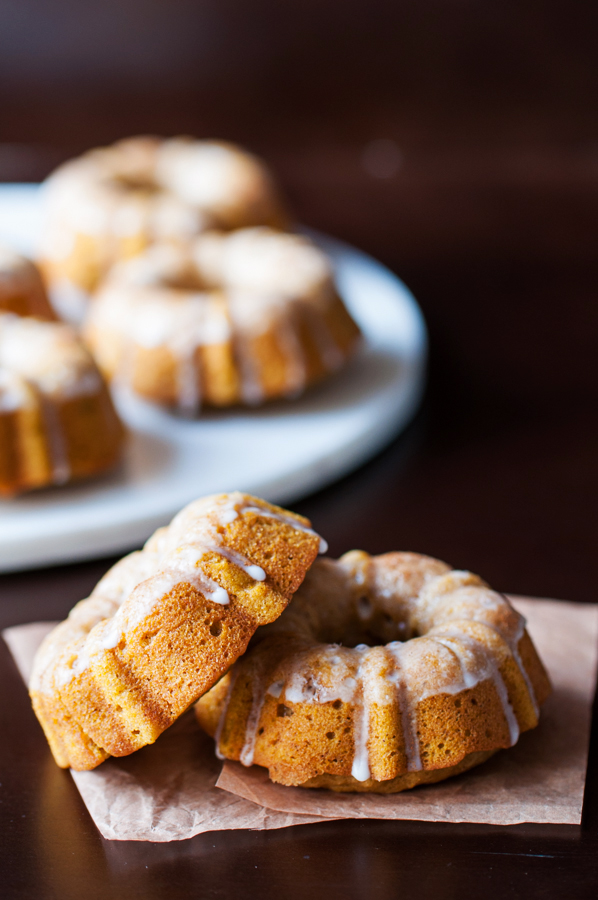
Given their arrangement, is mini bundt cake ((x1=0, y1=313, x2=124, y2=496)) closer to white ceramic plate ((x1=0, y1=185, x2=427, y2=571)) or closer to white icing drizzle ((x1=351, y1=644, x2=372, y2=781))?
white ceramic plate ((x1=0, y1=185, x2=427, y2=571))

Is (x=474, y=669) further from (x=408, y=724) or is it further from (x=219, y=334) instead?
(x=219, y=334)

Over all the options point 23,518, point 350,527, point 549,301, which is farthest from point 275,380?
point 549,301

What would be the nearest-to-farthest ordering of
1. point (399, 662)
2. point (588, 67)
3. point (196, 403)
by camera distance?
point (399, 662) → point (196, 403) → point (588, 67)

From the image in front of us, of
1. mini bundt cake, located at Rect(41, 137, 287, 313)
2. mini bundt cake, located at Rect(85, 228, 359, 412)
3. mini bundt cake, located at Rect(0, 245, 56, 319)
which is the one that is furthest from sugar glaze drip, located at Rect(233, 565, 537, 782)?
mini bundt cake, located at Rect(41, 137, 287, 313)

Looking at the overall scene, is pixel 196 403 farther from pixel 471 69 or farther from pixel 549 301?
pixel 471 69

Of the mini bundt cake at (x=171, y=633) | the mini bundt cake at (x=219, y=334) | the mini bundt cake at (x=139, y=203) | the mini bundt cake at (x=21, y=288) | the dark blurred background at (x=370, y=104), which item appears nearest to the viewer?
the mini bundt cake at (x=171, y=633)

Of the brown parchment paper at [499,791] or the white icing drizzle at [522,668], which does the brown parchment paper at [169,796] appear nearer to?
the brown parchment paper at [499,791]

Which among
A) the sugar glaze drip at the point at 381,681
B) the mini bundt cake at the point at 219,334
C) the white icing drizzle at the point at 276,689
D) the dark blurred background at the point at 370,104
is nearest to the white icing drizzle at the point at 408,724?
the sugar glaze drip at the point at 381,681
